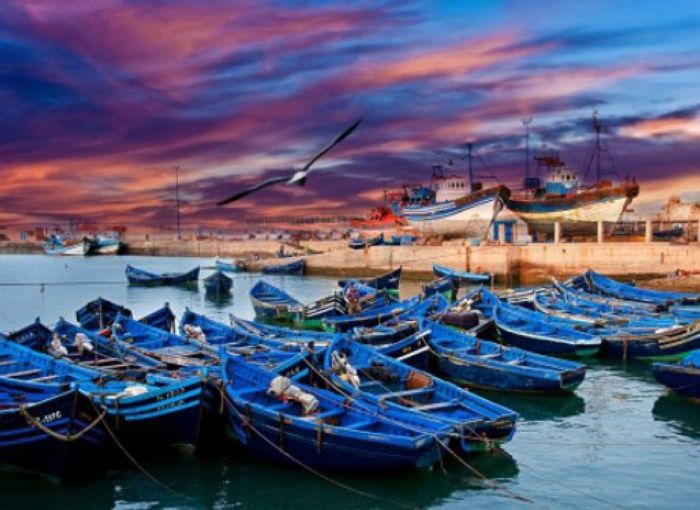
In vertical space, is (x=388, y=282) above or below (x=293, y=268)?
above

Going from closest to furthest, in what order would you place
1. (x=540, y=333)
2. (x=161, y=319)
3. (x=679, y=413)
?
(x=679, y=413)
(x=540, y=333)
(x=161, y=319)

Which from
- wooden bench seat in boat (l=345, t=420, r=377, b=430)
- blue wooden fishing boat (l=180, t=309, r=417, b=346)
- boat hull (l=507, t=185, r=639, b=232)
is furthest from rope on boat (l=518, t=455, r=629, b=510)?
boat hull (l=507, t=185, r=639, b=232)

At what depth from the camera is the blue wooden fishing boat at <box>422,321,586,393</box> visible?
60.1 ft

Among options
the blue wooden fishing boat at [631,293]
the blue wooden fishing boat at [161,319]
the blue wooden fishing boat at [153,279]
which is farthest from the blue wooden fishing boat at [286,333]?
the blue wooden fishing boat at [153,279]

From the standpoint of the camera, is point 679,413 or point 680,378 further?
point 680,378

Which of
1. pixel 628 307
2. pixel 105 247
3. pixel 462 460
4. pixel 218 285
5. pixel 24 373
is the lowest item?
pixel 462 460

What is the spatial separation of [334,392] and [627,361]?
13.1 m

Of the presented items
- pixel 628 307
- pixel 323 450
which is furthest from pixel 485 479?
pixel 628 307

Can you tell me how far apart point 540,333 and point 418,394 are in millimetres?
11080

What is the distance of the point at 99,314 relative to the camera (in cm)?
3009

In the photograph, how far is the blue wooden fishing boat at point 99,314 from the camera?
30.0m

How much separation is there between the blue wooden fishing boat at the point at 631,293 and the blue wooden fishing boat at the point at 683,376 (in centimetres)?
1440

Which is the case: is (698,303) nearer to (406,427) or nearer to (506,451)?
(506,451)

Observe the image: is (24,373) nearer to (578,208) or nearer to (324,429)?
(324,429)
